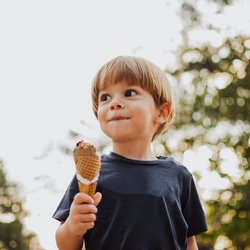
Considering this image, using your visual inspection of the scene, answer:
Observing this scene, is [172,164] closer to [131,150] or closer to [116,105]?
[131,150]

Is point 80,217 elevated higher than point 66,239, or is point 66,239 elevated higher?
point 80,217

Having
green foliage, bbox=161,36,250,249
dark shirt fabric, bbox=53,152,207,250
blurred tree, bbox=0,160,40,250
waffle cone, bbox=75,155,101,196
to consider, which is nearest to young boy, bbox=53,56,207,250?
dark shirt fabric, bbox=53,152,207,250

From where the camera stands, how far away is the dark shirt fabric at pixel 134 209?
101 inches

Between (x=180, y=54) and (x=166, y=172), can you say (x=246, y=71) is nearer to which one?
(x=180, y=54)

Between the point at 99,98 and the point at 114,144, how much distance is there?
0.22 meters

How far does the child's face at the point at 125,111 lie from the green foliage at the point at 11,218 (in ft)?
39.5

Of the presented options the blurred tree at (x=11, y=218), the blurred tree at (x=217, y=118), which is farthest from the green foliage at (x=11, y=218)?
the blurred tree at (x=217, y=118)

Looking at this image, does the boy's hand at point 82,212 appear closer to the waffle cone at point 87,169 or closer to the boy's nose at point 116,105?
the waffle cone at point 87,169

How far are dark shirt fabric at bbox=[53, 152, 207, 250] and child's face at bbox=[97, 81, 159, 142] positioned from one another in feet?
0.44

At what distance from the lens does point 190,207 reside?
2904 millimetres

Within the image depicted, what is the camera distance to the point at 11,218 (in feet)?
48.0

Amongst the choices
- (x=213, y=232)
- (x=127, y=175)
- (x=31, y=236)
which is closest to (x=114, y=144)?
(x=127, y=175)

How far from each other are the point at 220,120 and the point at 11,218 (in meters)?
5.63

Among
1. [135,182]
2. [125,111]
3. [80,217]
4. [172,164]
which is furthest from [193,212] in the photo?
[80,217]
